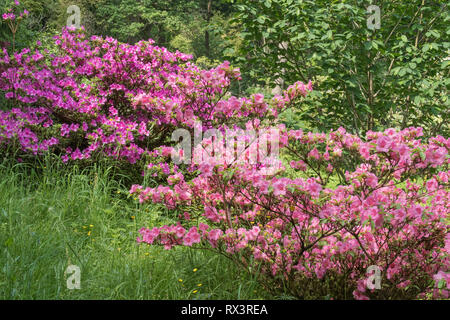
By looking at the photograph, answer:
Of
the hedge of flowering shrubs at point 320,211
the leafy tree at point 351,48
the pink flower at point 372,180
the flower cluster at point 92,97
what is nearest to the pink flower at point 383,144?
the hedge of flowering shrubs at point 320,211

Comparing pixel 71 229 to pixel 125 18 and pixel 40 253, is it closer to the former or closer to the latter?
pixel 40 253

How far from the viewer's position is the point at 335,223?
8.14 feet

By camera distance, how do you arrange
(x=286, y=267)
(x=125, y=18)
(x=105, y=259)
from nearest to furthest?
(x=286, y=267), (x=105, y=259), (x=125, y=18)

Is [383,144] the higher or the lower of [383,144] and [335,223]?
the higher

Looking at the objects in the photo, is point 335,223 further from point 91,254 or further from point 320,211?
point 91,254

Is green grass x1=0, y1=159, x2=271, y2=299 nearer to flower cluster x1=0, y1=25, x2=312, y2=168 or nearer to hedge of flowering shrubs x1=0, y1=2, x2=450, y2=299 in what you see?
hedge of flowering shrubs x1=0, y1=2, x2=450, y2=299

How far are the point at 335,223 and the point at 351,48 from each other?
9.87 ft

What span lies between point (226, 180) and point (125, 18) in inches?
811

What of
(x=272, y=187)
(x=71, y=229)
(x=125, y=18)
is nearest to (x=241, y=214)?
(x=272, y=187)

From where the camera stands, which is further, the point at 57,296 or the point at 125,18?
the point at 125,18

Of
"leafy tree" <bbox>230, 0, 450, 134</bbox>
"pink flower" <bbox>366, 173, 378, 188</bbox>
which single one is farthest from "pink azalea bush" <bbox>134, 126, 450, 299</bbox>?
"leafy tree" <bbox>230, 0, 450, 134</bbox>

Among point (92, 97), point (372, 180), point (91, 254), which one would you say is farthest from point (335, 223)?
point (92, 97)

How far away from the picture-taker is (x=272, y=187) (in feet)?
7.73

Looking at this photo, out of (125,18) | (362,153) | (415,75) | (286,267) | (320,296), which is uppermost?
(125,18)
